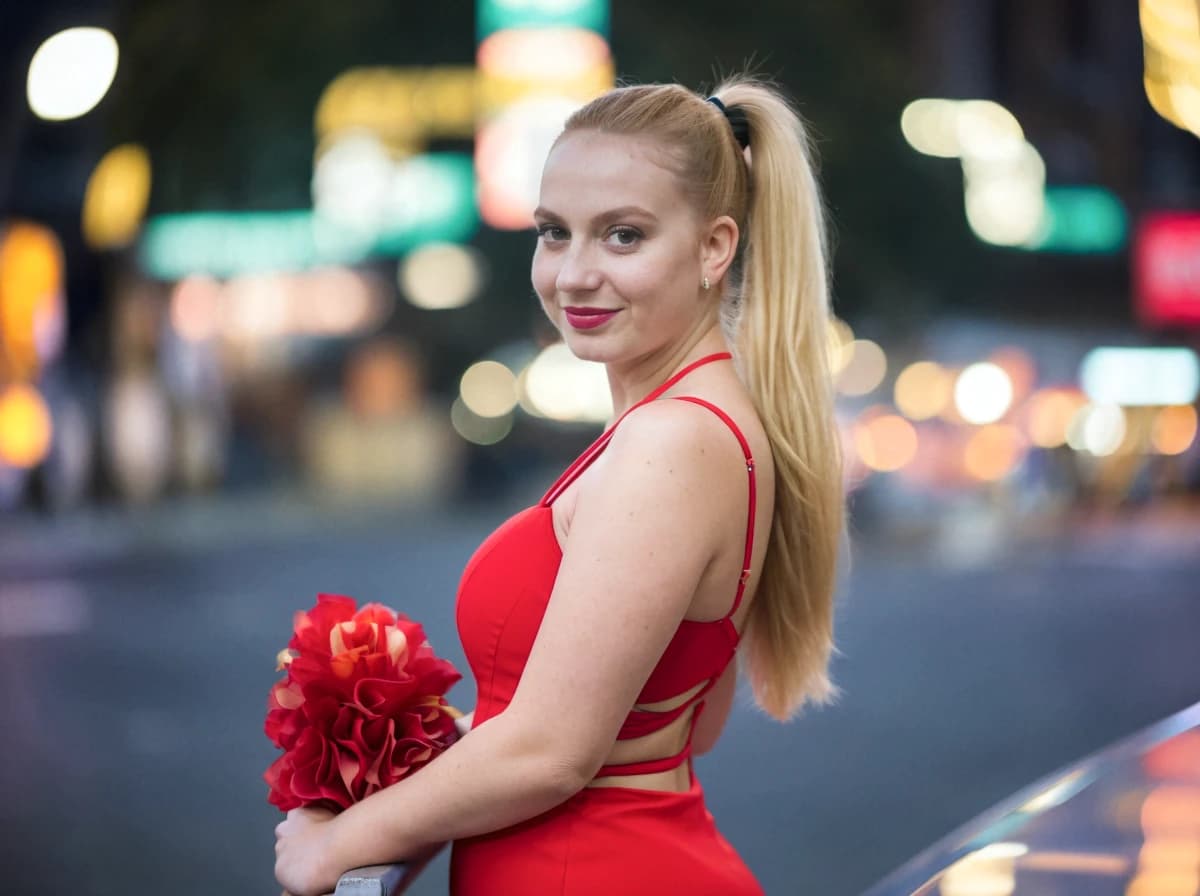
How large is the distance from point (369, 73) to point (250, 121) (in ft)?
18.9

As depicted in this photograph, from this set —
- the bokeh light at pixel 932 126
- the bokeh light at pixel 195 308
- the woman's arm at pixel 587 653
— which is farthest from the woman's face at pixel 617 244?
the bokeh light at pixel 195 308

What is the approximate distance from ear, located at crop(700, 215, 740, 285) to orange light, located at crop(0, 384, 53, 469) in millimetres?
22869

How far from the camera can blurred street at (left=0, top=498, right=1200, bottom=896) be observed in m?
6.55

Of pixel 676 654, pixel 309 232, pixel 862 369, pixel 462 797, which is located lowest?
pixel 862 369

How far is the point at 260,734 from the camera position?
8.84m

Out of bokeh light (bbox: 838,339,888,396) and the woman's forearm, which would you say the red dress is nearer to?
the woman's forearm

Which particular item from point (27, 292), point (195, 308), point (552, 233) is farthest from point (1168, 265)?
point (552, 233)

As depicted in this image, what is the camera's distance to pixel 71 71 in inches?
717

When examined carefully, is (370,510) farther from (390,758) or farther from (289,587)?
(390,758)

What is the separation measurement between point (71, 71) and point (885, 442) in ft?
49.2

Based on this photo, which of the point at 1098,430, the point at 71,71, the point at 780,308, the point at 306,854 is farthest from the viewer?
the point at 1098,430

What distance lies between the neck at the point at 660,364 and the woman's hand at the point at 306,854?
2.32 ft

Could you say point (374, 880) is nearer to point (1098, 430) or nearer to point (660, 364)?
point (660, 364)

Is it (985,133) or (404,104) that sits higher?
(404,104)
